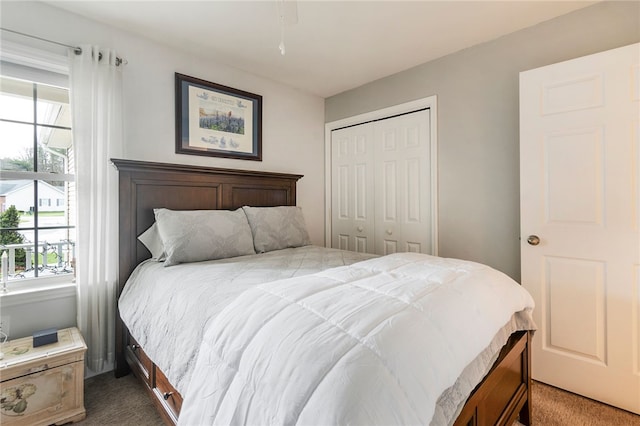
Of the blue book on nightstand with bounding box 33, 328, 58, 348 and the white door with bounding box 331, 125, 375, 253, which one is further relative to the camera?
the white door with bounding box 331, 125, 375, 253

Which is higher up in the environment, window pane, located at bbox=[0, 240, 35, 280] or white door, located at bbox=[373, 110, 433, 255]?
white door, located at bbox=[373, 110, 433, 255]

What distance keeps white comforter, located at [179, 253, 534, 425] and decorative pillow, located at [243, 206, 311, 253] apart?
4.06 feet

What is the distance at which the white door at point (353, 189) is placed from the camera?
321cm

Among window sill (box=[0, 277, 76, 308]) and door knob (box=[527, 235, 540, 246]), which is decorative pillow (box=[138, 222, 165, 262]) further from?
door knob (box=[527, 235, 540, 246])

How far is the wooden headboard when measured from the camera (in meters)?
2.02

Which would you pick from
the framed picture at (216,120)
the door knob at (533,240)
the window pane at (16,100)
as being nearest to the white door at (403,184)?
the door knob at (533,240)

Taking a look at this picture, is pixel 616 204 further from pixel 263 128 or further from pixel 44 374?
pixel 44 374

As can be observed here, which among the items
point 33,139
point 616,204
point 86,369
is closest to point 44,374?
point 86,369

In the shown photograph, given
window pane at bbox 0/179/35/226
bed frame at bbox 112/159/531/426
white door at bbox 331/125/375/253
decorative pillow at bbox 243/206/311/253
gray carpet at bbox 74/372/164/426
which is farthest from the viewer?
white door at bbox 331/125/375/253

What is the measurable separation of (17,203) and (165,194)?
833 millimetres

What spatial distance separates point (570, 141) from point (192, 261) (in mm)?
2536

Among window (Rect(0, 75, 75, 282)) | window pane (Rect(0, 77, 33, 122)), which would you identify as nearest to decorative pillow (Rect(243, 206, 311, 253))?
window (Rect(0, 75, 75, 282))

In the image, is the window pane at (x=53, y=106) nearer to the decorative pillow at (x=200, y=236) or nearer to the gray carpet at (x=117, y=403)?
the decorative pillow at (x=200, y=236)

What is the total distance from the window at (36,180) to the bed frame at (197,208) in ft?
1.38
